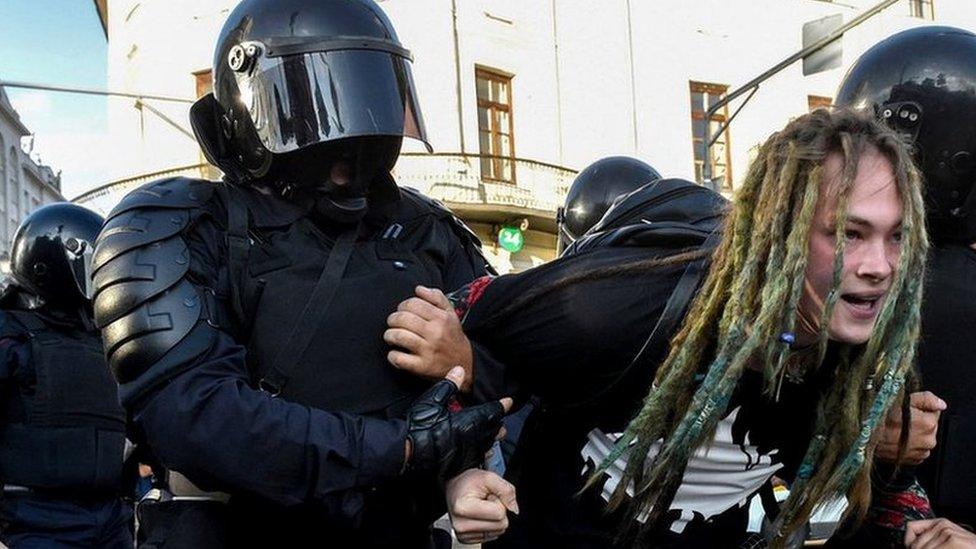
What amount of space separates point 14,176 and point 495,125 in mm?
41599

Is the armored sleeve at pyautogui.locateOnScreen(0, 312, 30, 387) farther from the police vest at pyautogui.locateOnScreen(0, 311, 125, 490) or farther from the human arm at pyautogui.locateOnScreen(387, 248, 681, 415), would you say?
the human arm at pyautogui.locateOnScreen(387, 248, 681, 415)

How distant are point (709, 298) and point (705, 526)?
25.5 inches

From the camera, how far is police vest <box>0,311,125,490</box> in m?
4.81

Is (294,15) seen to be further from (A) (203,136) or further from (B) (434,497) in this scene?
(B) (434,497)

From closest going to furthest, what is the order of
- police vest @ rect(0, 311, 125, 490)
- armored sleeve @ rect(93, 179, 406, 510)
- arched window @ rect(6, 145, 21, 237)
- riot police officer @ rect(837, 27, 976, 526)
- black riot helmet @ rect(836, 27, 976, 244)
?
1. armored sleeve @ rect(93, 179, 406, 510)
2. riot police officer @ rect(837, 27, 976, 526)
3. black riot helmet @ rect(836, 27, 976, 244)
4. police vest @ rect(0, 311, 125, 490)
5. arched window @ rect(6, 145, 21, 237)

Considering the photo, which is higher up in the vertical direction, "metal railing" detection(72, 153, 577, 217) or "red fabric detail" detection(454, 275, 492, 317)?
"red fabric detail" detection(454, 275, 492, 317)

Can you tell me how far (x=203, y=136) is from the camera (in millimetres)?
2576

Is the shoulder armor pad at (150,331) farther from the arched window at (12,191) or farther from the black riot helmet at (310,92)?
the arched window at (12,191)

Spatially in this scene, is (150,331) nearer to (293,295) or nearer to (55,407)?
(293,295)

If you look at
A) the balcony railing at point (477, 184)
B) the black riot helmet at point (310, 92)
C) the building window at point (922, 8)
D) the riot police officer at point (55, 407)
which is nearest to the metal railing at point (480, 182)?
the balcony railing at point (477, 184)

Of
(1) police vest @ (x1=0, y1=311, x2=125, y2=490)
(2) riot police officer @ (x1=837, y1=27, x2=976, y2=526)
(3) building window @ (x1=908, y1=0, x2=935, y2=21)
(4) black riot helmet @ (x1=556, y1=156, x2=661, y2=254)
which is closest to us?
(2) riot police officer @ (x1=837, y1=27, x2=976, y2=526)

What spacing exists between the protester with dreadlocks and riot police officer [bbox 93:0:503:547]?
162 mm

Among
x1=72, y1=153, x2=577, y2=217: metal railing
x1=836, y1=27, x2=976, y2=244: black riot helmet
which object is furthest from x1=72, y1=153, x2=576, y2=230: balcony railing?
x1=836, y1=27, x2=976, y2=244: black riot helmet

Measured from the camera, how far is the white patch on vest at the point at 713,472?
2.28 m
